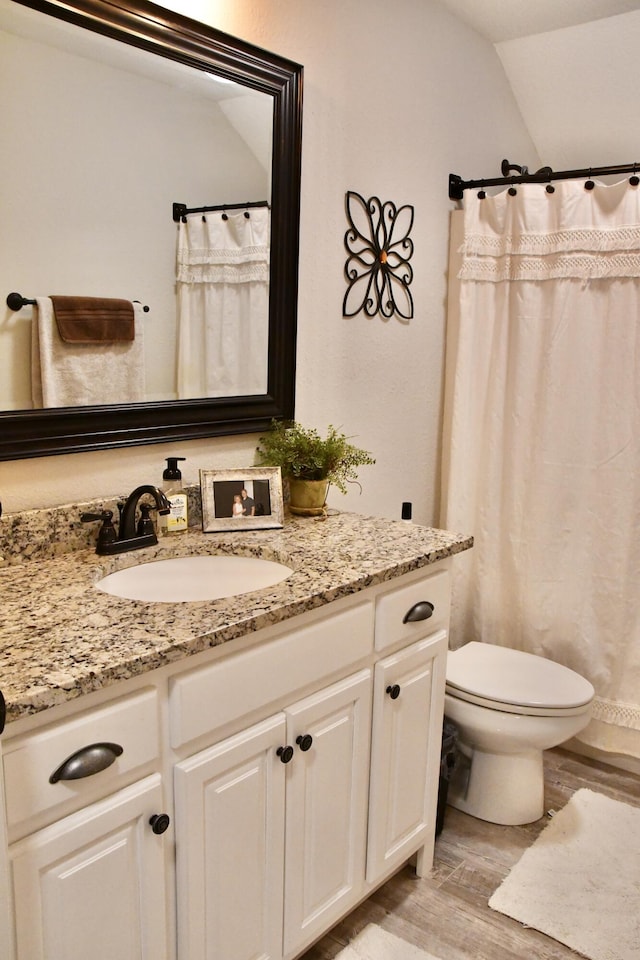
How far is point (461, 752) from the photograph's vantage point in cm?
241

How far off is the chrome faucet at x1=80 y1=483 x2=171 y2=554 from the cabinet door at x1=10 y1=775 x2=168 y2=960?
574mm

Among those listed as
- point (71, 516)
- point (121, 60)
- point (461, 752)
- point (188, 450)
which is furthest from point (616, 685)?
point (121, 60)

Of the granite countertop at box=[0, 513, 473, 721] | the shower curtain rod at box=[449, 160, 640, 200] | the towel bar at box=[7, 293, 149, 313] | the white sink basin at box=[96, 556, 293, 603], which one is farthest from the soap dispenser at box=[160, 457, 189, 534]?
the shower curtain rod at box=[449, 160, 640, 200]

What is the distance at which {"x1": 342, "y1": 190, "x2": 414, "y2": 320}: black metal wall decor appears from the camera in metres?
2.36

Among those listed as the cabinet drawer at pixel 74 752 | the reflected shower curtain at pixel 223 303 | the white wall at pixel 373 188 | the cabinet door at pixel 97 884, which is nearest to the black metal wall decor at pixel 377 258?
the white wall at pixel 373 188

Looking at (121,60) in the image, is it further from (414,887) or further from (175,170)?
(414,887)

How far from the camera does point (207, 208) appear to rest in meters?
1.90

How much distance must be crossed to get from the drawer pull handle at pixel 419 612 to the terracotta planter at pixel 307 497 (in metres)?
0.40

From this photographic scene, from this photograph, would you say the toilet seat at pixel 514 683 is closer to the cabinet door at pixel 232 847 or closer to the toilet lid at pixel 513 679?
the toilet lid at pixel 513 679

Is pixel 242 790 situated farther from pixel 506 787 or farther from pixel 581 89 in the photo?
pixel 581 89

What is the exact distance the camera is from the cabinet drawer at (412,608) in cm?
175

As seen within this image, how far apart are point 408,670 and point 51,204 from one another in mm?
1271

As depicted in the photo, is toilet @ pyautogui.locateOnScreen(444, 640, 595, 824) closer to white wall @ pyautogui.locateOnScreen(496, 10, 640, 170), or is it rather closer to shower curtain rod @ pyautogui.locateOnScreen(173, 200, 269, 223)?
shower curtain rod @ pyautogui.locateOnScreen(173, 200, 269, 223)

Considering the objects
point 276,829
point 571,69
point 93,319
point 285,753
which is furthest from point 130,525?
point 571,69
